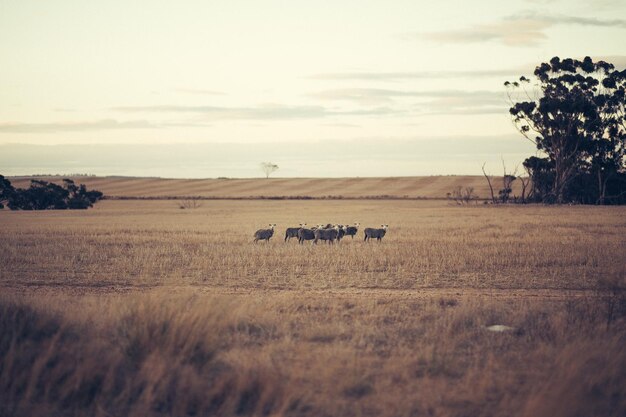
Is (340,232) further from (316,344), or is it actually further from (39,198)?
(39,198)

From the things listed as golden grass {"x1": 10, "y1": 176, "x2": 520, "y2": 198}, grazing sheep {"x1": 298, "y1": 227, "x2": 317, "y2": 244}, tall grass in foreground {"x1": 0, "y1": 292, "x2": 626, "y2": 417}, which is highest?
golden grass {"x1": 10, "y1": 176, "x2": 520, "y2": 198}

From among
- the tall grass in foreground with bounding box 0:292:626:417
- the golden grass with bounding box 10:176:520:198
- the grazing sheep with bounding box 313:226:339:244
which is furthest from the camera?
the golden grass with bounding box 10:176:520:198

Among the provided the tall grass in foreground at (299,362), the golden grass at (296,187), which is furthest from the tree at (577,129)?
the tall grass in foreground at (299,362)

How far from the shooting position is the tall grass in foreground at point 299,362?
22.9ft

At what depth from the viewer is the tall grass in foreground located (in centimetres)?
699

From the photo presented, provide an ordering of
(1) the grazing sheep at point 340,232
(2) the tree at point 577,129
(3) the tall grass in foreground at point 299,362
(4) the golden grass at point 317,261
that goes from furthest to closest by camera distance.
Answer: (2) the tree at point 577,129 → (1) the grazing sheep at point 340,232 → (4) the golden grass at point 317,261 → (3) the tall grass in foreground at point 299,362

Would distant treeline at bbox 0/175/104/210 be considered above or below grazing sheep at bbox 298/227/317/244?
above

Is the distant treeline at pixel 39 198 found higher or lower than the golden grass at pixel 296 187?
lower

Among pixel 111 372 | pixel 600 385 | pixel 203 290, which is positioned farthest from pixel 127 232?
pixel 600 385

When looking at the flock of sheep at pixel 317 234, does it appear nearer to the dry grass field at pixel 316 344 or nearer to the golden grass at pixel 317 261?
the golden grass at pixel 317 261

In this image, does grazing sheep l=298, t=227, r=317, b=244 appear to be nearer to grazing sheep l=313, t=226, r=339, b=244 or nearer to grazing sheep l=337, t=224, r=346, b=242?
grazing sheep l=313, t=226, r=339, b=244

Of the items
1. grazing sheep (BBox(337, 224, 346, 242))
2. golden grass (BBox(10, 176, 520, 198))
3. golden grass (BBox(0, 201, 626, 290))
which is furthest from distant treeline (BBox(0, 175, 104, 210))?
grazing sheep (BBox(337, 224, 346, 242))

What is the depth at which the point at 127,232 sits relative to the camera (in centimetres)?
3256

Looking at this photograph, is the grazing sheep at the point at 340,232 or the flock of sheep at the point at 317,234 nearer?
the flock of sheep at the point at 317,234
